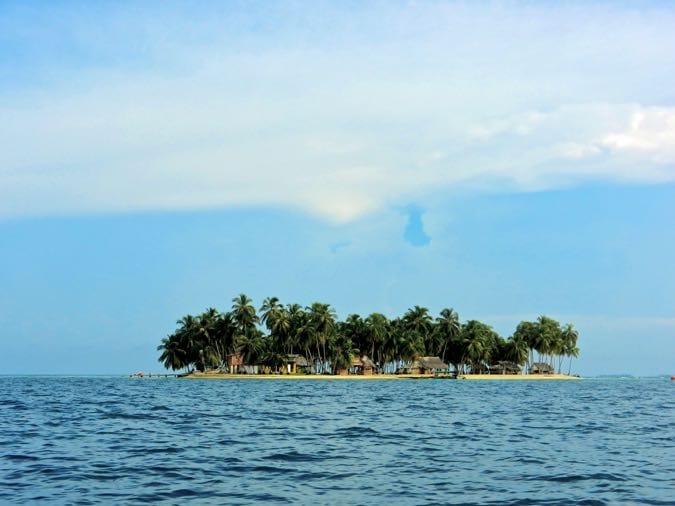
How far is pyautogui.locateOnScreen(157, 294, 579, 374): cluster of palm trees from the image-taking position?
459 ft

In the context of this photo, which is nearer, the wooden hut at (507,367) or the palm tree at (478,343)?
the palm tree at (478,343)

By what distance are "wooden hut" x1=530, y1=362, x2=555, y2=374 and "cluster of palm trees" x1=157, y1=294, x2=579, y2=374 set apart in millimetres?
5136

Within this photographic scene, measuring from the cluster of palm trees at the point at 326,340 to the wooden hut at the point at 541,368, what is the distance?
5.14 metres

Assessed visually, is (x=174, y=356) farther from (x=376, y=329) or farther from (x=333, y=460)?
(x=333, y=460)

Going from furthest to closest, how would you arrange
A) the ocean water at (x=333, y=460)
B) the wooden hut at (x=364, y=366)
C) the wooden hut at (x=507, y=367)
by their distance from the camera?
the wooden hut at (x=507, y=367)
the wooden hut at (x=364, y=366)
the ocean water at (x=333, y=460)

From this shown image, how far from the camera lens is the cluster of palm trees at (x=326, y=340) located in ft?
459

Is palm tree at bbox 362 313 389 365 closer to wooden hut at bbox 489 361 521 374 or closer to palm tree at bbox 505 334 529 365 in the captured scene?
wooden hut at bbox 489 361 521 374

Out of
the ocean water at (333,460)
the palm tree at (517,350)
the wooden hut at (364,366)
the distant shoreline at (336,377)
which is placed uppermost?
the palm tree at (517,350)

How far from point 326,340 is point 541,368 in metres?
59.3

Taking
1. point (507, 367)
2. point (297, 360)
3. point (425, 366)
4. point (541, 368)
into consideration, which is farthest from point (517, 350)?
point (297, 360)

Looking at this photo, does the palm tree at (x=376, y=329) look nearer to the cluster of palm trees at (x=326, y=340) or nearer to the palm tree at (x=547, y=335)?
the cluster of palm trees at (x=326, y=340)

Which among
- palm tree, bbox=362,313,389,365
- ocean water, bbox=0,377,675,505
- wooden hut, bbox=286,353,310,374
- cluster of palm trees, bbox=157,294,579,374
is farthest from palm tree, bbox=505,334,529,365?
ocean water, bbox=0,377,675,505

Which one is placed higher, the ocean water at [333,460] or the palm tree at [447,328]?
the palm tree at [447,328]

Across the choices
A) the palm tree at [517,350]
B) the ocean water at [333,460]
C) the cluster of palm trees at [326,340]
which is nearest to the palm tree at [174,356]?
the cluster of palm trees at [326,340]
